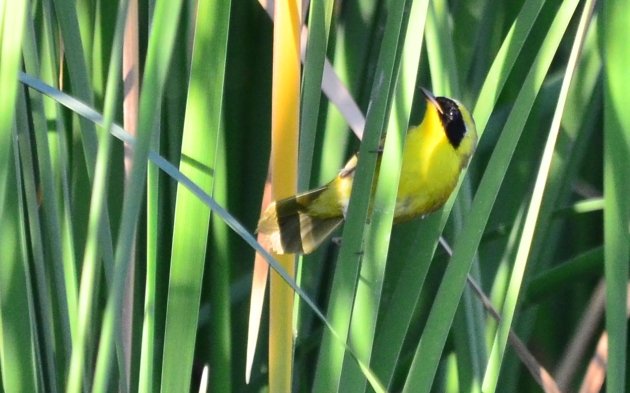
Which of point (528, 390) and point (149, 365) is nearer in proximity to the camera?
point (149, 365)

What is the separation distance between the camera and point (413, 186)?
1.23m

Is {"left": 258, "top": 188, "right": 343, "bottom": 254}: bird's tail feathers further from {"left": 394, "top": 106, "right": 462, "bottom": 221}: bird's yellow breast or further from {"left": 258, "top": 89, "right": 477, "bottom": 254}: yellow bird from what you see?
{"left": 394, "top": 106, "right": 462, "bottom": 221}: bird's yellow breast

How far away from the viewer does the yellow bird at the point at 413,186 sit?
105 centimetres

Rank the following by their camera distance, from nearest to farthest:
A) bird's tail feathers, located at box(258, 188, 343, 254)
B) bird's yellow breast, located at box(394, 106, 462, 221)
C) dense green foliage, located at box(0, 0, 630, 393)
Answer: dense green foliage, located at box(0, 0, 630, 393), bird's tail feathers, located at box(258, 188, 343, 254), bird's yellow breast, located at box(394, 106, 462, 221)

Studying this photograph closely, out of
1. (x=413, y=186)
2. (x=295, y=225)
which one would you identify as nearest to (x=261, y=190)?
(x=295, y=225)

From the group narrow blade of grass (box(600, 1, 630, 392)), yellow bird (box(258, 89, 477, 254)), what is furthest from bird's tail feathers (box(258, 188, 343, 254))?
narrow blade of grass (box(600, 1, 630, 392))

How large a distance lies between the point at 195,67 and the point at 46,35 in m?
0.25

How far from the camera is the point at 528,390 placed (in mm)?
1353

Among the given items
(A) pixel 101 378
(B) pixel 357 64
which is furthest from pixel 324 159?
(A) pixel 101 378

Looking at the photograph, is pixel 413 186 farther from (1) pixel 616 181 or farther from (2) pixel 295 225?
(1) pixel 616 181

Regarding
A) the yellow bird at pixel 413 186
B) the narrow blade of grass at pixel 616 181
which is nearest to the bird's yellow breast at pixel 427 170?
the yellow bird at pixel 413 186

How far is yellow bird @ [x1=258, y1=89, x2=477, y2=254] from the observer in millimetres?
1053

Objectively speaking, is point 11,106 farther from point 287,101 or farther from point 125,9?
point 287,101

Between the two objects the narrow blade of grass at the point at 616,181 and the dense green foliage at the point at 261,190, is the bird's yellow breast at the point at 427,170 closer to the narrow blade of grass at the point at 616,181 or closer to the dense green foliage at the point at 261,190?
the dense green foliage at the point at 261,190
